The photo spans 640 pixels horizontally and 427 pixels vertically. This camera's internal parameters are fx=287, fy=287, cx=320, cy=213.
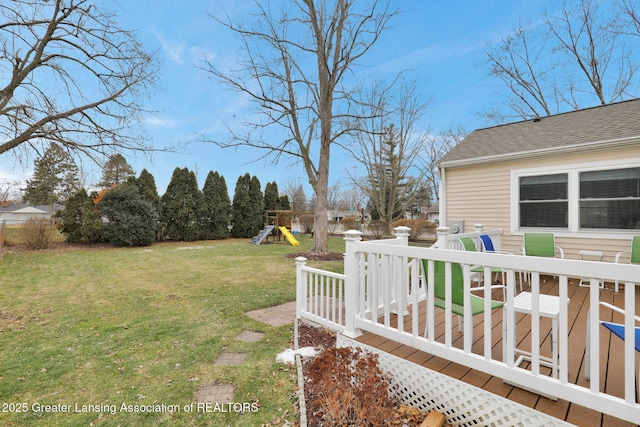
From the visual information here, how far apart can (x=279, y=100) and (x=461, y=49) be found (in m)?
8.07

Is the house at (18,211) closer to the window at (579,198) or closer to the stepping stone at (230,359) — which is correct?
the stepping stone at (230,359)

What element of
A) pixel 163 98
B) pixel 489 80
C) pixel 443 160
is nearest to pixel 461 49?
pixel 489 80

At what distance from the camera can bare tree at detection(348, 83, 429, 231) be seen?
18.2 meters

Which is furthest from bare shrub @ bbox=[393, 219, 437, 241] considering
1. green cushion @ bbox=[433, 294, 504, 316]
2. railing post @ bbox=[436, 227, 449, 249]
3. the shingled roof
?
green cushion @ bbox=[433, 294, 504, 316]

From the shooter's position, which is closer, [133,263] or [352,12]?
[133,263]

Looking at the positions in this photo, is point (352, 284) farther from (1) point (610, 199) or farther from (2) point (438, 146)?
(2) point (438, 146)

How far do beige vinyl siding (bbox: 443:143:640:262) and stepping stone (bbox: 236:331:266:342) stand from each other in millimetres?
6162

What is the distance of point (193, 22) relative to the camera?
32.3ft

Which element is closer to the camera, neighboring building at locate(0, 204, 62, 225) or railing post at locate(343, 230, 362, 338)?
railing post at locate(343, 230, 362, 338)

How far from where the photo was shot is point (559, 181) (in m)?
6.29

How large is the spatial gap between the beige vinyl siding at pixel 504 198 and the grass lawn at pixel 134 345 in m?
5.04

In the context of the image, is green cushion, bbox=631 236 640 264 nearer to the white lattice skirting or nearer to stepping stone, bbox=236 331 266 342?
the white lattice skirting

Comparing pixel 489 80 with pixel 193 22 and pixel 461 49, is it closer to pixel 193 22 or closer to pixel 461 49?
pixel 461 49

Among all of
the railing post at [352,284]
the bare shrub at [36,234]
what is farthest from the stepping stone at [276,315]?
the bare shrub at [36,234]
